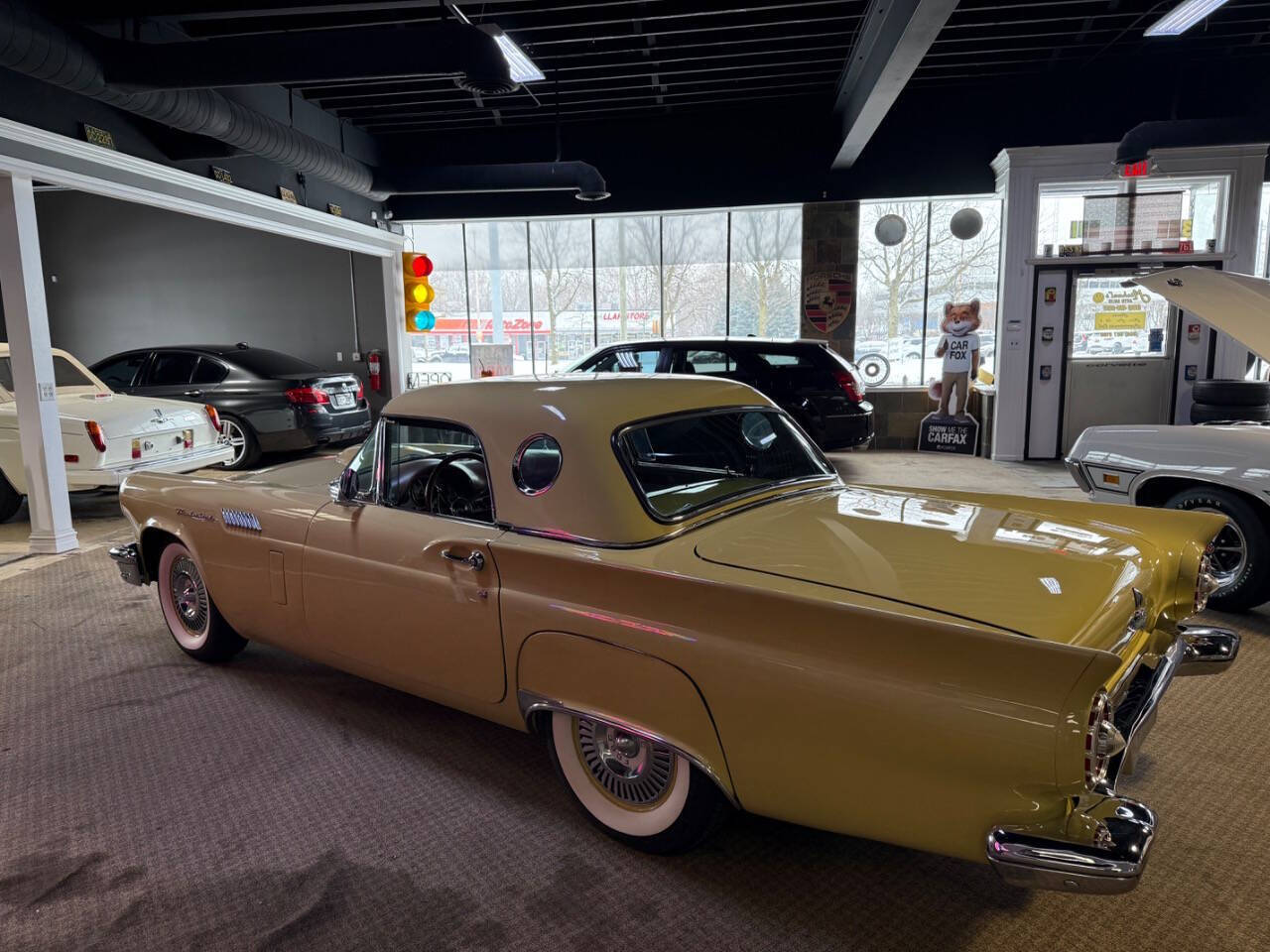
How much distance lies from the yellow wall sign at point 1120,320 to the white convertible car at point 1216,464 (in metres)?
6.32

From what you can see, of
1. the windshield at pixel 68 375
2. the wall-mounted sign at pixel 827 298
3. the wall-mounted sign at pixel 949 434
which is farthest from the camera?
the wall-mounted sign at pixel 827 298

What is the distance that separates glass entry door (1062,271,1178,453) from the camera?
10484mm

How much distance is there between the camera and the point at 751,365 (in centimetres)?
868

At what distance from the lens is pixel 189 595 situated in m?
4.13

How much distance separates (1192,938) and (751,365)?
276 inches

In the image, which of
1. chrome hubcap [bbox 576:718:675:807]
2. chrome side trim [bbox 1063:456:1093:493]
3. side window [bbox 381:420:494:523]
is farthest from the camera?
chrome side trim [bbox 1063:456:1093:493]

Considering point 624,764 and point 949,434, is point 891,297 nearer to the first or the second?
point 949,434

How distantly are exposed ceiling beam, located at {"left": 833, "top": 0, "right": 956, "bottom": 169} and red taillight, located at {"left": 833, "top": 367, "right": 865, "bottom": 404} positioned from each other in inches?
108

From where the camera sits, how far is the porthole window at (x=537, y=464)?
266 cm

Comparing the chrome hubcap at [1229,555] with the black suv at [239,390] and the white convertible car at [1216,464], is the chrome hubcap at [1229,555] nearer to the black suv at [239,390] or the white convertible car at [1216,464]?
the white convertible car at [1216,464]

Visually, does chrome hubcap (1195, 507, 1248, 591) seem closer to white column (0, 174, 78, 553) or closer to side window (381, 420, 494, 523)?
side window (381, 420, 494, 523)

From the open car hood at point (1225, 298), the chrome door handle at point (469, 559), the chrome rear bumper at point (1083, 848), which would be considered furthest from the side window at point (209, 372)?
the chrome rear bumper at point (1083, 848)

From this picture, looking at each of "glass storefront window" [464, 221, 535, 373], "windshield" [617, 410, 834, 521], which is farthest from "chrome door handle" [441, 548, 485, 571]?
"glass storefront window" [464, 221, 535, 373]

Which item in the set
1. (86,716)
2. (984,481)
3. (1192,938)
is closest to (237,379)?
(86,716)
